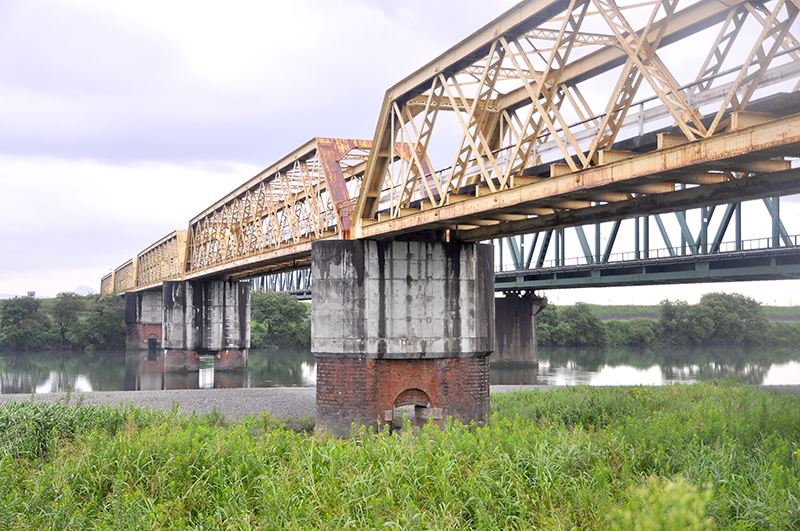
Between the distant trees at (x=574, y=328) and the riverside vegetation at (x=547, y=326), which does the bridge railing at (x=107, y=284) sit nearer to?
the riverside vegetation at (x=547, y=326)

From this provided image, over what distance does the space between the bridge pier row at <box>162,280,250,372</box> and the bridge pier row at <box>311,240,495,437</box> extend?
32.4 metres

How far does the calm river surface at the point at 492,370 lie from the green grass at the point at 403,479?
32.0 metres

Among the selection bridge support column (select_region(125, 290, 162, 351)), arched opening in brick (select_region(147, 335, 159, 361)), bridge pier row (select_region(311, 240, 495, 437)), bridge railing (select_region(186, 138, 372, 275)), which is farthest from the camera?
bridge support column (select_region(125, 290, 162, 351))

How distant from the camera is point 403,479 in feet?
29.2

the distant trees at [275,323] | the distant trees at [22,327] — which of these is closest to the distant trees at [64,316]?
the distant trees at [22,327]

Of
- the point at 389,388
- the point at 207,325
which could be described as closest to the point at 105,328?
the point at 207,325

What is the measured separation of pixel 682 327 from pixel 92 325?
2868 inches

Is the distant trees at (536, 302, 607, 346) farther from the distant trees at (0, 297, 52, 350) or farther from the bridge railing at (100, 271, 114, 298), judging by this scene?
the bridge railing at (100, 271, 114, 298)

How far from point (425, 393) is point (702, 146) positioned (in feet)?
36.1

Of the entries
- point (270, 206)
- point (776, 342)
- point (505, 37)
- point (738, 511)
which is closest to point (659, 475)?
point (738, 511)

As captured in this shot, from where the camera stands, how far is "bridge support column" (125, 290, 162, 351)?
80.6 metres

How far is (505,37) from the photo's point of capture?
12.6 metres

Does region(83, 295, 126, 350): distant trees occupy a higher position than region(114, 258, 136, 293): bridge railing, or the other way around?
region(114, 258, 136, 293): bridge railing

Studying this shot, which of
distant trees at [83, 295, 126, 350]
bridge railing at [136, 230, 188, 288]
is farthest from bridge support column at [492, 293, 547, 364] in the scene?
distant trees at [83, 295, 126, 350]
